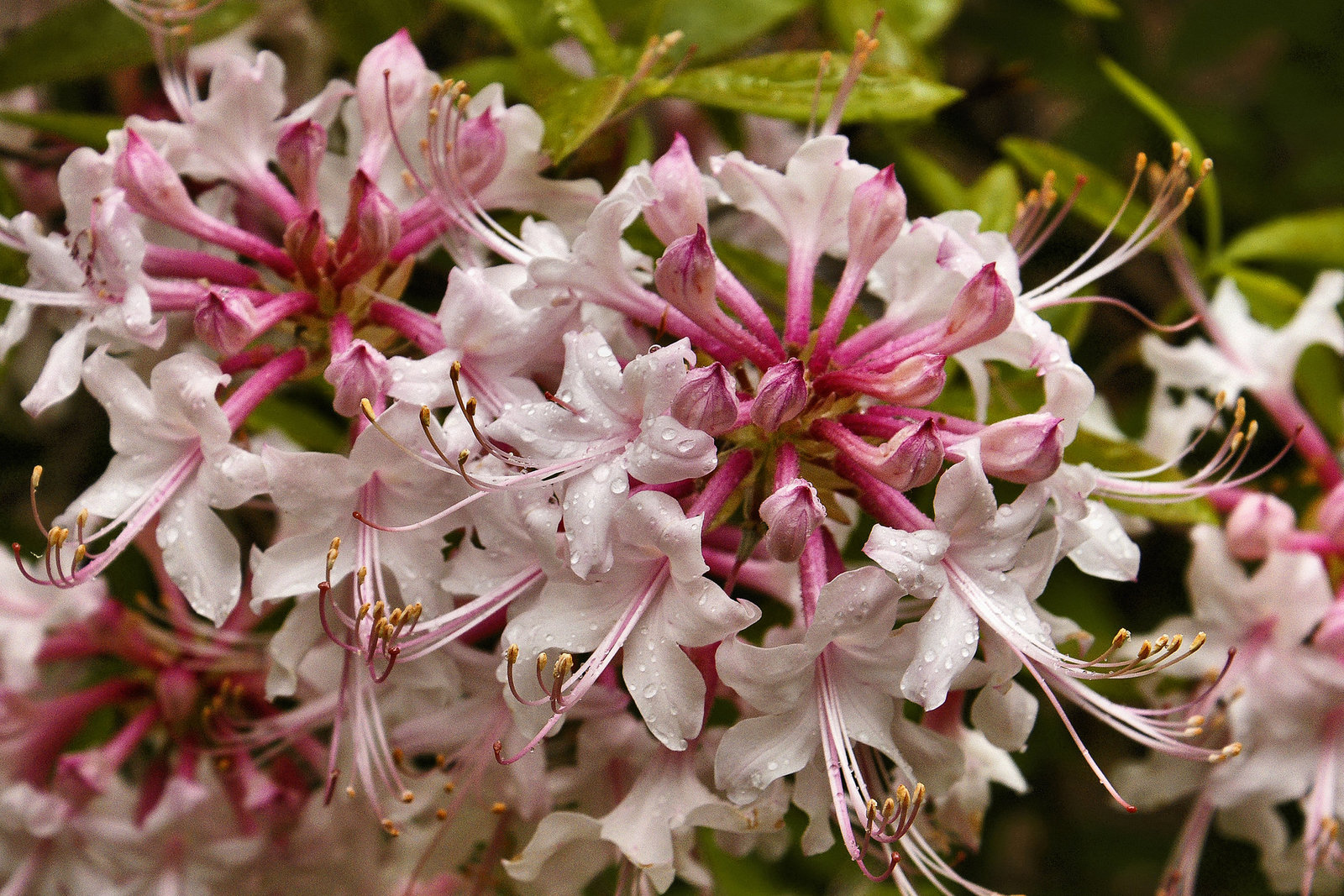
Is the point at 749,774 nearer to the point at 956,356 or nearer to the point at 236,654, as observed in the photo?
the point at 956,356

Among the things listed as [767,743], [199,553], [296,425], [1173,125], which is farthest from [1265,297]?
[199,553]

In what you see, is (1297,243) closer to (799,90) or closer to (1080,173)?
(1080,173)

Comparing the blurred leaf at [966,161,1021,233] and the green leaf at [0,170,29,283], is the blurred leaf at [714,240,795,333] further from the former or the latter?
the green leaf at [0,170,29,283]

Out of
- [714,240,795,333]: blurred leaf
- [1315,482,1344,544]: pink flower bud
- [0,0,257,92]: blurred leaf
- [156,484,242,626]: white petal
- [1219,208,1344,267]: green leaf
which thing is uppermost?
[0,0,257,92]: blurred leaf

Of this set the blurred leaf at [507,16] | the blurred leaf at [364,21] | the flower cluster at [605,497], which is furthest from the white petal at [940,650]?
the blurred leaf at [364,21]

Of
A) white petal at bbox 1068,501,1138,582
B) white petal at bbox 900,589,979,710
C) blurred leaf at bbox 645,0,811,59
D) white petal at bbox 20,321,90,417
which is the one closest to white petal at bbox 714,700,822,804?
white petal at bbox 900,589,979,710

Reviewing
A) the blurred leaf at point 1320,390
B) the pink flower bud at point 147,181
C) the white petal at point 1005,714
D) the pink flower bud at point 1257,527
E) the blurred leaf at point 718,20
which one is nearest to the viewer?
the white petal at point 1005,714

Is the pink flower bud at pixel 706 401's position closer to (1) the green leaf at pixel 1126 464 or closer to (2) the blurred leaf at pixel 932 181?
(1) the green leaf at pixel 1126 464
